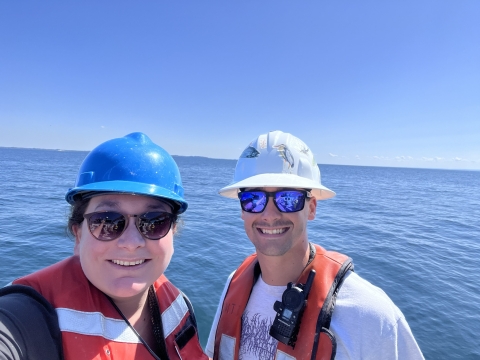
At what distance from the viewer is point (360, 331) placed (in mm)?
2047

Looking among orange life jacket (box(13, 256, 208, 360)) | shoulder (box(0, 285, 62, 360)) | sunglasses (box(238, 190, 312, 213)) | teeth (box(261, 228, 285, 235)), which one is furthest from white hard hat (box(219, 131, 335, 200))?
shoulder (box(0, 285, 62, 360))

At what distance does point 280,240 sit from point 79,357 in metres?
1.69

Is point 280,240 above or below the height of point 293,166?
below

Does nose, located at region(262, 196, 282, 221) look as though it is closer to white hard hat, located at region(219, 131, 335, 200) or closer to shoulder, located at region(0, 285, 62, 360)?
white hard hat, located at region(219, 131, 335, 200)

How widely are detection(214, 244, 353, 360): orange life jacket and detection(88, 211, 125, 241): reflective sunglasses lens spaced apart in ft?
4.56

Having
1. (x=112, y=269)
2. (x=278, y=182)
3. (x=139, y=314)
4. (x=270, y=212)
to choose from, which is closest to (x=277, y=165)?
(x=278, y=182)

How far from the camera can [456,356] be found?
6297 millimetres

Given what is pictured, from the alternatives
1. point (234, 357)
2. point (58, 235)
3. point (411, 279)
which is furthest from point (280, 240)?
point (58, 235)

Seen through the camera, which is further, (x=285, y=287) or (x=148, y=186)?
(x=285, y=287)

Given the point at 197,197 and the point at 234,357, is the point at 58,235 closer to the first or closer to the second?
the point at 234,357

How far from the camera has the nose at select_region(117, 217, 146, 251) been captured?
1.80 metres

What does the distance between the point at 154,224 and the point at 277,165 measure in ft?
4.07

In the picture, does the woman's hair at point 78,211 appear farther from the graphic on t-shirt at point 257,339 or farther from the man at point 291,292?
the graphic on t-shirt at point 257,339

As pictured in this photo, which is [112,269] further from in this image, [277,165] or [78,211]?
[277,165]
